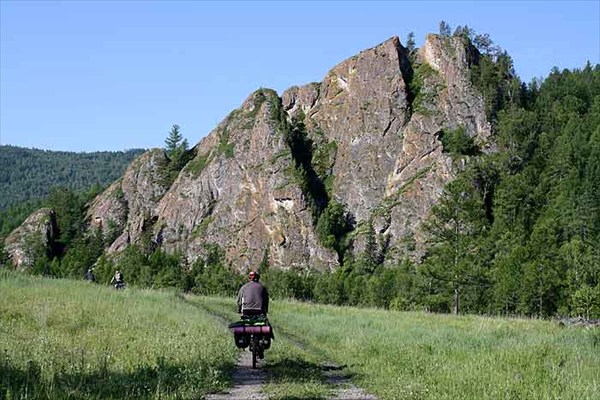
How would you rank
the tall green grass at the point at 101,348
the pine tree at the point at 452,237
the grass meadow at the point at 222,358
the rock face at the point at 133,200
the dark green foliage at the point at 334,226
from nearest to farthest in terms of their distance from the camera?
1. the tall green grass at the point at 101,348
2. the grass meadow at the point at 222,358
3. the pine tree at the point at 452,237
4. the dark green foliage at the point at 334,226
5. the rock face at the point at 133,200

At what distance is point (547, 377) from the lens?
12242 mm

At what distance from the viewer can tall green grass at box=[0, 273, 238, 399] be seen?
10727mm

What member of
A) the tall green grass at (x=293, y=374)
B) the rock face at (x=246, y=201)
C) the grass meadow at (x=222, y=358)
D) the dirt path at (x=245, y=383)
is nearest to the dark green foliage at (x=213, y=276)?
the rock face at (x=246, y=201)

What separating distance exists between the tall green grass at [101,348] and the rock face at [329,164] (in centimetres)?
11140

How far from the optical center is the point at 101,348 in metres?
16.1

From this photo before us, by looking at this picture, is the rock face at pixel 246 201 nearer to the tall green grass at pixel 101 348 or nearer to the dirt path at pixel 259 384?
the tall green grass at pixel 101 348

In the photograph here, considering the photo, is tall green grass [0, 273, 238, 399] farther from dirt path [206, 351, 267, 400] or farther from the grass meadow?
dirt path [206, 351, 267, 400]

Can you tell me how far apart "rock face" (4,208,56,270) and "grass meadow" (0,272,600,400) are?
14604cm

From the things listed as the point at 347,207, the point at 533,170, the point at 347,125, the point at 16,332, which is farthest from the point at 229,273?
the point at 16,332

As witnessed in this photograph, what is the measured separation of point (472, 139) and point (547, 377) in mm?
132642

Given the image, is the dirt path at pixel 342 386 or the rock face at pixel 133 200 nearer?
the dirt path at pixel 342 386

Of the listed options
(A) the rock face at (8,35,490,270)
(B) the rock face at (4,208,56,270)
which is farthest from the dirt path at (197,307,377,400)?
(B) the rock face at (4,208,56,270)

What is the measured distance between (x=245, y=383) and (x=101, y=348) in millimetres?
4608

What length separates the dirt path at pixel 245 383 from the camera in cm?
1146
